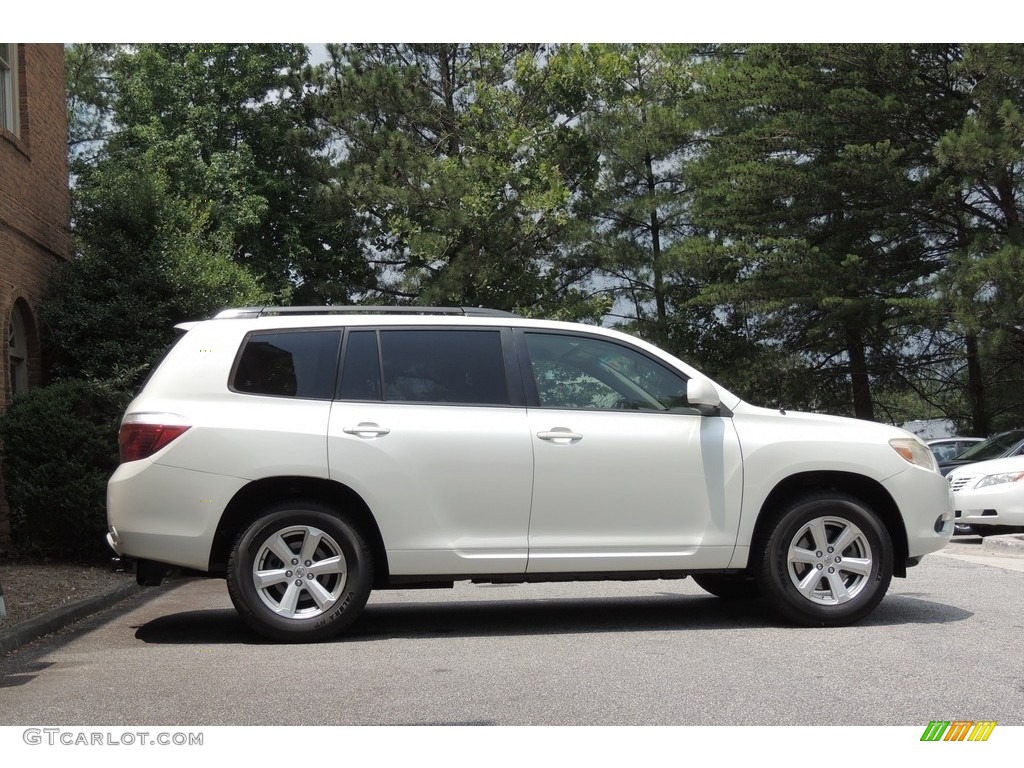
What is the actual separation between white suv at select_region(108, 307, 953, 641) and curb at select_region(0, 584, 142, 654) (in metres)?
1.00

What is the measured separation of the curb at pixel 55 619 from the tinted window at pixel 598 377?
367 centimetres

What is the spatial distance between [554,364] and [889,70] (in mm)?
23379

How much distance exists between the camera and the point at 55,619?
8711mm

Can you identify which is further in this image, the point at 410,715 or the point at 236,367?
the point at 236,367

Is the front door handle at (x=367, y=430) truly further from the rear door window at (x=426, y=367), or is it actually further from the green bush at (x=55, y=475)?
the green bush at (x=55, y=475)

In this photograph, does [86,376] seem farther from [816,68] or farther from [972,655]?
[816,68]

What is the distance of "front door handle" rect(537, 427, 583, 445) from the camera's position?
24.6ft

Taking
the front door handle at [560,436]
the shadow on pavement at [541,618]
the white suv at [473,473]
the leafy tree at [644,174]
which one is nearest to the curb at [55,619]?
the shadow on pavement at [541,618]

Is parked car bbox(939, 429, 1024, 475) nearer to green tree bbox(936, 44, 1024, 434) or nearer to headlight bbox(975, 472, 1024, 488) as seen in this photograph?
headlight bbox(975, 472, 1024, 488)

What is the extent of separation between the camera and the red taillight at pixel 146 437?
7328 millimetres

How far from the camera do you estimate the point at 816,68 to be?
29.4m

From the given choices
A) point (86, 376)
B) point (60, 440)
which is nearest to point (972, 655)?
point (60, 440)

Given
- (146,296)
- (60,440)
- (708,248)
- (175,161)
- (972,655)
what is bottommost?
(972,655)

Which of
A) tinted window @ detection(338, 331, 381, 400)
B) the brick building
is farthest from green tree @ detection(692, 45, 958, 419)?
tinted window @ detection(338, 331, 381, 400)
